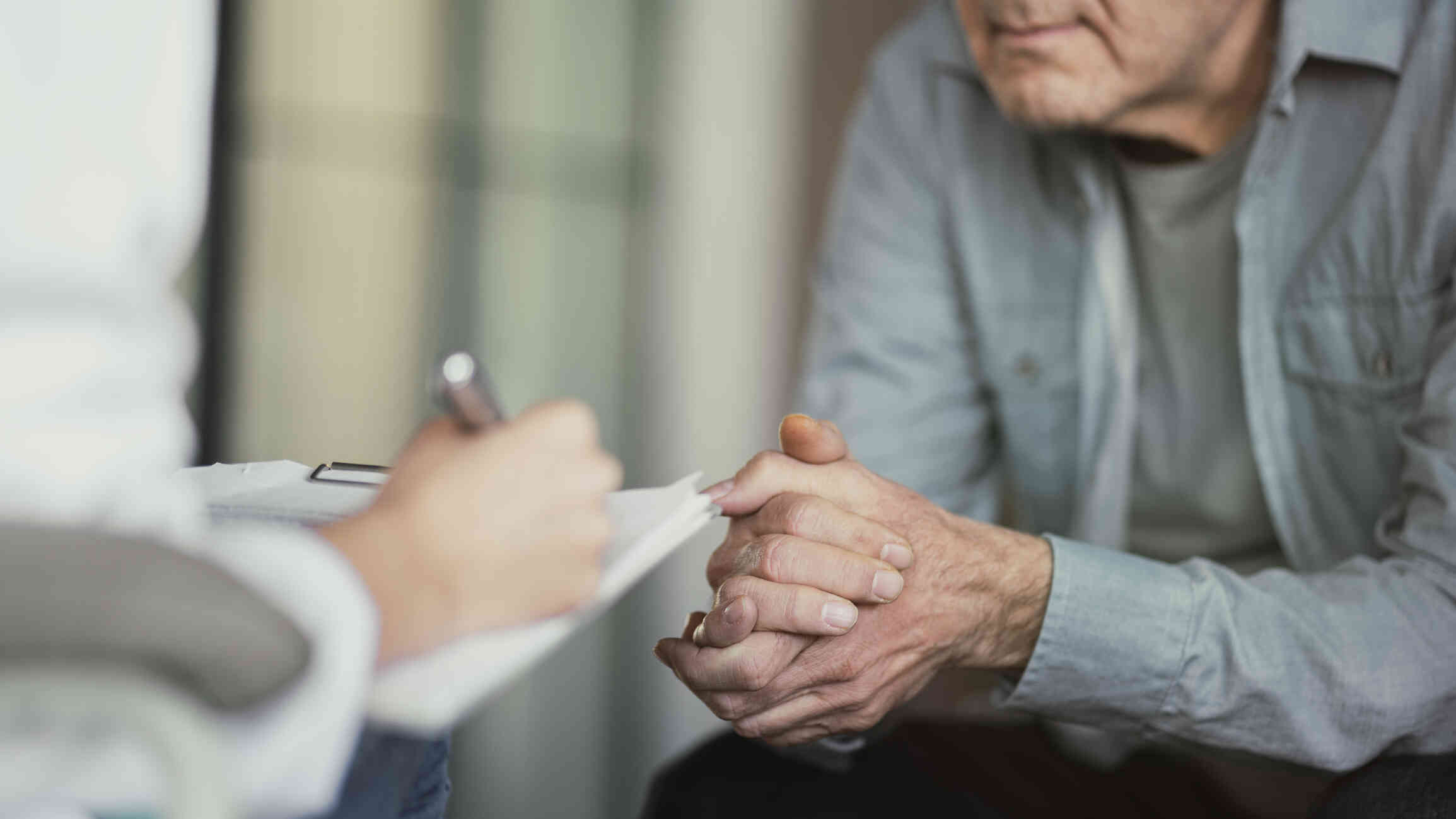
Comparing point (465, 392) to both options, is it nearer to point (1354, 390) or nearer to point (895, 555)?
point (895, 555)

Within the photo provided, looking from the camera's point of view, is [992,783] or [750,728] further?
[992,783]

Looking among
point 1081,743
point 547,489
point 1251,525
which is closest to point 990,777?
point 1081,743

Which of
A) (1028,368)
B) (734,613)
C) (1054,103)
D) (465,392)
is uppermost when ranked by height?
(1054,103)

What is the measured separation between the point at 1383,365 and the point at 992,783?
0.61 m

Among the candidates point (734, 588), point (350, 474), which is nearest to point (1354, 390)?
point (734, 588)

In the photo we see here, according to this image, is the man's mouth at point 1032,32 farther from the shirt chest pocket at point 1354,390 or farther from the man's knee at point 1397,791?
the man's knee at point 1397,791

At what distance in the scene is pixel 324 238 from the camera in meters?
1.87

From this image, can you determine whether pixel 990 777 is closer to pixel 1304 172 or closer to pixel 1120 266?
pixel 1120 266

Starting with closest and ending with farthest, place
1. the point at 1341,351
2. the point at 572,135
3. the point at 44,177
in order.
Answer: the point at 44,177 → the point at 1341,351 → the point at 572,135

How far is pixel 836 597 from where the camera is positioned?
2.70 feet

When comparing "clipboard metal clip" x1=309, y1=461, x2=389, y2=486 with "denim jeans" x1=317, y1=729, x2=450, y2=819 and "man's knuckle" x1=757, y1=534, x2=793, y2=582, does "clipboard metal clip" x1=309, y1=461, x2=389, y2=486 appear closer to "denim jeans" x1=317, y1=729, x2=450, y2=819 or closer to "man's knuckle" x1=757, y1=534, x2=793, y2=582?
"denim jeans" x1=317, y1=729, x2=450, y2=819

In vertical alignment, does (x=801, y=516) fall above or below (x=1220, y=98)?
below

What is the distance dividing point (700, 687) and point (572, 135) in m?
1.53

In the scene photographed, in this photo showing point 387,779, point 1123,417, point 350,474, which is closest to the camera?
point 387,779
